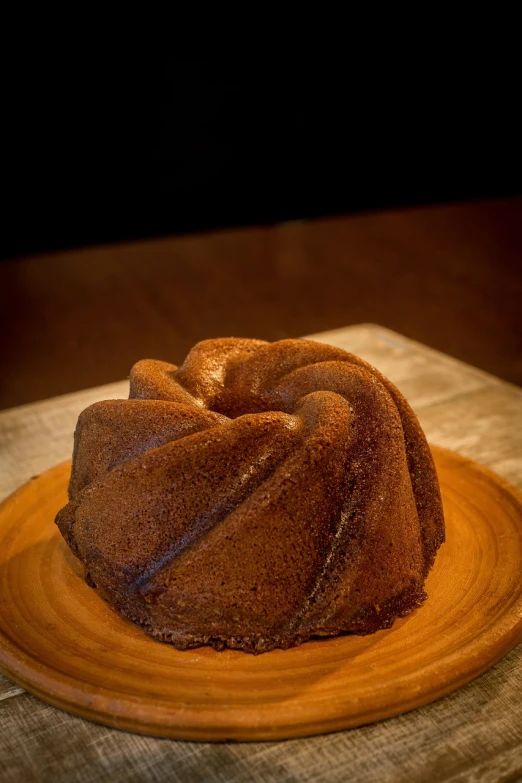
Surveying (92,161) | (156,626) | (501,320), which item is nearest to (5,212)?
(92,161)

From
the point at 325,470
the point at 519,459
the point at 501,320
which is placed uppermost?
the point at 325,470

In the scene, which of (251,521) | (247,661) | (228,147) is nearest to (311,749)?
(247,661)

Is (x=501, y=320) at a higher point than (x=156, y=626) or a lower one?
lower

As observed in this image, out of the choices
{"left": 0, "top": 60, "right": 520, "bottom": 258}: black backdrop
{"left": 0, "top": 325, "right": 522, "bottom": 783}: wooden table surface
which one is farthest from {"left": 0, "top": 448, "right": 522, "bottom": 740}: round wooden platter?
{"left": 0, "top": 60, "right": 520, "bottom": 258}: black backdrop

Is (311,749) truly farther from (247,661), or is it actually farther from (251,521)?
(251,521)

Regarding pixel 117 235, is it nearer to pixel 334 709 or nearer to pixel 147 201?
pixel 147 201

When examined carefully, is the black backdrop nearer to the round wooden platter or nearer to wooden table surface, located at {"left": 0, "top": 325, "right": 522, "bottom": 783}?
the round wooden platter
